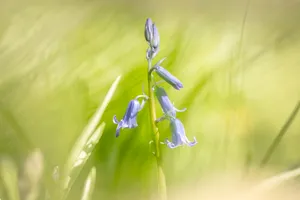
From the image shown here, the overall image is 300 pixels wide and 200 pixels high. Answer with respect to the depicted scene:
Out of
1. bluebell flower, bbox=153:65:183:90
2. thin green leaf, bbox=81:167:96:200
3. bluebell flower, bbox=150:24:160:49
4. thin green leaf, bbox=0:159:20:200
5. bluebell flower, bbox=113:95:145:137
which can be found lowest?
thin green leaf, bbox=81:167:96:200

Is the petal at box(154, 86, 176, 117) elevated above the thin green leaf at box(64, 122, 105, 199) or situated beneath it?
elevated above

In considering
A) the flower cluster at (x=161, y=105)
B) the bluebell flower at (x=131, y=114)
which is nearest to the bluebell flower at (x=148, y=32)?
the flower cluster at (x=161, y=105)

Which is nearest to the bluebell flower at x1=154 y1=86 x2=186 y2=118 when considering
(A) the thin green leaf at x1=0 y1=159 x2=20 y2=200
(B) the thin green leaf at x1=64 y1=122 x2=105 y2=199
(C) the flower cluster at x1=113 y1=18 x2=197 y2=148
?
(C) the flower cluster at x1=113 y1=18 x2=197 y2=148

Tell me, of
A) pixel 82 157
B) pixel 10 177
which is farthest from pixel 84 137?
pixel 10 177

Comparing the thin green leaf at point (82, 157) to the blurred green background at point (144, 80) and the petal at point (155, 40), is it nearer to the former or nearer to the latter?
the blurred green background at point (144, 80)

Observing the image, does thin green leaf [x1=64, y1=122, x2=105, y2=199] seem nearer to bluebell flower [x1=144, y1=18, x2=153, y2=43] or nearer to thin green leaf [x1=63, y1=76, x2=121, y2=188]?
thin green leaf [x1=63, y1=76, x2=121, y2=188]

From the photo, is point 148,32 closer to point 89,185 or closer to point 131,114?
point 131,114
